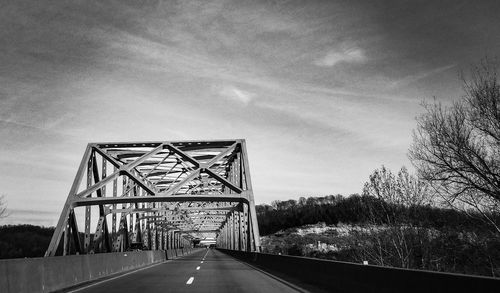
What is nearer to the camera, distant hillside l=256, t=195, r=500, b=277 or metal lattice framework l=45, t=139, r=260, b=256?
distant hillside l=256, t=195, r=500, b=277

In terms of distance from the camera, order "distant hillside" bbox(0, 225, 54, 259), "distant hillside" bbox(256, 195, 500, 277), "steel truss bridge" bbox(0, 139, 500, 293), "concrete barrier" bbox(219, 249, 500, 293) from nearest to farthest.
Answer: "concrete barrier" bbox(219, 249, 500, 293), "steel truss bridge" bbox(0, 139, 500, 293), "distant hillside" bbox(256, 195, 500, 277), "distant hillside" bbox(0, 225, 54, 259)

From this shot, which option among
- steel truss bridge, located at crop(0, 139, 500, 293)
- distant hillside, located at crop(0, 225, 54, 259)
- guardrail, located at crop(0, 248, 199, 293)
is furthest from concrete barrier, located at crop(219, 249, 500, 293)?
distant hillside, located at crop(0, 225, 54, 259)

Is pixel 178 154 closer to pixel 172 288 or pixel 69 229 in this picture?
pixel 69 229

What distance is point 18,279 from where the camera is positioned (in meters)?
8.57

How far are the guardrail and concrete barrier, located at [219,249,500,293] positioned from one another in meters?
7.02

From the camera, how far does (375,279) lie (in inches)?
295

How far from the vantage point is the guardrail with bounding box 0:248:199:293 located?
8289mm

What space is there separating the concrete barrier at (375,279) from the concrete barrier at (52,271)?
7020mm

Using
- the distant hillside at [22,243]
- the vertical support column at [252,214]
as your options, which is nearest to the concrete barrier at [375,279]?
the vertical support column at [252,214]

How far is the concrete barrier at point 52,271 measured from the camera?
829 cm

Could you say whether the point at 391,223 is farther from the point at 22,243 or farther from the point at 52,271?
the point at 22,243

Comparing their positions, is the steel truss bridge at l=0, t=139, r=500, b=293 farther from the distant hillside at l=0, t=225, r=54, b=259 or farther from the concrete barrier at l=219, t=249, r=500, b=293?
the distant hillside at l=0, t=225, r=54, b=259

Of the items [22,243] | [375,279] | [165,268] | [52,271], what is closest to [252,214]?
[165,268]

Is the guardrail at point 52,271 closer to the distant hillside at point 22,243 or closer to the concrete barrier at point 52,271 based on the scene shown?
the concrete barrier at point 52,271
